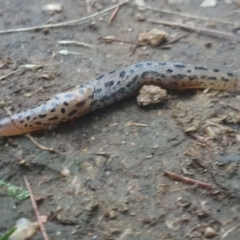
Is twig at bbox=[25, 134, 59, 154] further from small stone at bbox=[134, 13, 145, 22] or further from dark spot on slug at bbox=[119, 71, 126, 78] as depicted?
small stone at bbox=[134, 13, 145, 22]

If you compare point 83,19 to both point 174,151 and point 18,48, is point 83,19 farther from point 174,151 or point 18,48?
point 174,151

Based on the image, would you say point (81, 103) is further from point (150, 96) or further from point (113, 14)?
point (113, 14)

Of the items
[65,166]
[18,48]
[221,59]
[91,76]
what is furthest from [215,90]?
[18,48]

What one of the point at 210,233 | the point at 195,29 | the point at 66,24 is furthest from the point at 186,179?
the point at 66,24

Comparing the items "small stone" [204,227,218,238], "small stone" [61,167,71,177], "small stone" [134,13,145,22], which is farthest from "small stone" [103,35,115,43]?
"small stone" [204,227,218,238]

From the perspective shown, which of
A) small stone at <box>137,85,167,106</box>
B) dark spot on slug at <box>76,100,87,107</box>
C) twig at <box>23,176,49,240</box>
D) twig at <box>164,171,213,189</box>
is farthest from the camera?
small stone at <box>137,85,167,106</box>

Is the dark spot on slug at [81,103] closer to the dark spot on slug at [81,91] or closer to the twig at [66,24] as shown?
the dark spot on slug at [81,91]
